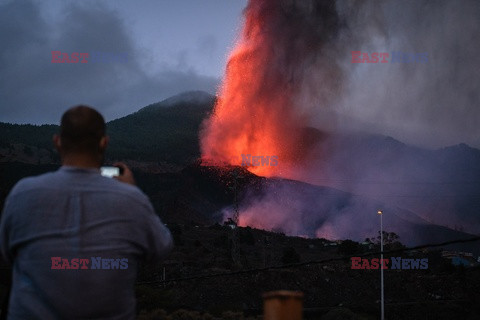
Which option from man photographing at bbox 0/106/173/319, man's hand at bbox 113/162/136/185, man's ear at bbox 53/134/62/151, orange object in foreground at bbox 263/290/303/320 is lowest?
orange object in foreground at bbox 263/290/303/320

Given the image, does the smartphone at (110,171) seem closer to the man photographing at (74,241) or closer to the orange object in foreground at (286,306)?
the man photographing at (74,241)

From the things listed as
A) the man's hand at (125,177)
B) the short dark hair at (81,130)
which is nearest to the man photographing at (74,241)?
the short dark hair at (81,130)

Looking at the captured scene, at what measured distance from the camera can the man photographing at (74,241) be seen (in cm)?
232

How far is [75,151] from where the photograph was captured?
263 centimetres

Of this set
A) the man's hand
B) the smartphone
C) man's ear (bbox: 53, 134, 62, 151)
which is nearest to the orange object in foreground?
the man's hand

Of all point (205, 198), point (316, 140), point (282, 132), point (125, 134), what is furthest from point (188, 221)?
point (316, 140)

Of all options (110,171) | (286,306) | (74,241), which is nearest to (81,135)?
(110,171)

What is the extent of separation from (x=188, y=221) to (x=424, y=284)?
5362 centimetres

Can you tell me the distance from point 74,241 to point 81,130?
0.62 meters

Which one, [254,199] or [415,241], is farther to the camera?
[415,241]

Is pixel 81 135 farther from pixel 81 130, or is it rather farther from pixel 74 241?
pixel 74 241

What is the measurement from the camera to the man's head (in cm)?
260

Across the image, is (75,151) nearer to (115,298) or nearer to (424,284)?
(115,298)

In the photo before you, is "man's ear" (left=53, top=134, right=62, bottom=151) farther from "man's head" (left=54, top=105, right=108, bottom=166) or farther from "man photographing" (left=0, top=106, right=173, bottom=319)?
"man photographing" (left=0, top=106, right=173, bottom=319)
